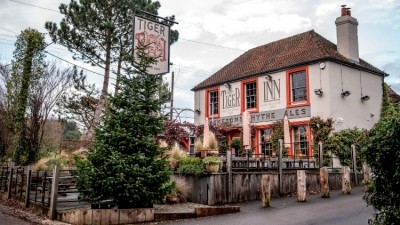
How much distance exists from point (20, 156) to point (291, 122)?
13469mm

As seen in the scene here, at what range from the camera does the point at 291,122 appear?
2002cm

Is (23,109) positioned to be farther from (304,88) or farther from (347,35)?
(347,35)

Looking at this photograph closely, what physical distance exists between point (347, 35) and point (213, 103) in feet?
29.4

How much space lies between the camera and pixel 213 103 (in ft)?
81.1

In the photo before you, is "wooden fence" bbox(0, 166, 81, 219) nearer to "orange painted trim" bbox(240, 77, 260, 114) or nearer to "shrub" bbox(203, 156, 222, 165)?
"shrub" bbox(203, 156, 222, 165)

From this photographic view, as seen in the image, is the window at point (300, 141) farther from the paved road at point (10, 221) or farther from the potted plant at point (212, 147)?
the paved road at point (10, 221)

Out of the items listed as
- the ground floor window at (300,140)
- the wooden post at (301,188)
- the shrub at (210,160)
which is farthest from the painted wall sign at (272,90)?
the shrub at (210,160)

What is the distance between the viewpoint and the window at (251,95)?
72.9ft

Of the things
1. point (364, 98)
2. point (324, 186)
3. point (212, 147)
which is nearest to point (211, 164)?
point (212, 147)

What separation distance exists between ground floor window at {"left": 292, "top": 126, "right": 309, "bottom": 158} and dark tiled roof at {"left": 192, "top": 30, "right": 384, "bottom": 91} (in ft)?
11.1

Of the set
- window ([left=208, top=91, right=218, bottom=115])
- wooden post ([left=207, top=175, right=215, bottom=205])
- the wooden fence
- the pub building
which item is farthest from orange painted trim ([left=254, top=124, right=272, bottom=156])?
the wooden fence

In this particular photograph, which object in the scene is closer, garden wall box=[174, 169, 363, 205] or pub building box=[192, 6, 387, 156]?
garden wall box=[174, 169, 363, 205]

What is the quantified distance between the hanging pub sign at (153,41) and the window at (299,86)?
10.2 metres

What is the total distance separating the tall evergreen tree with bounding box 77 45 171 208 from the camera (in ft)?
29.2
